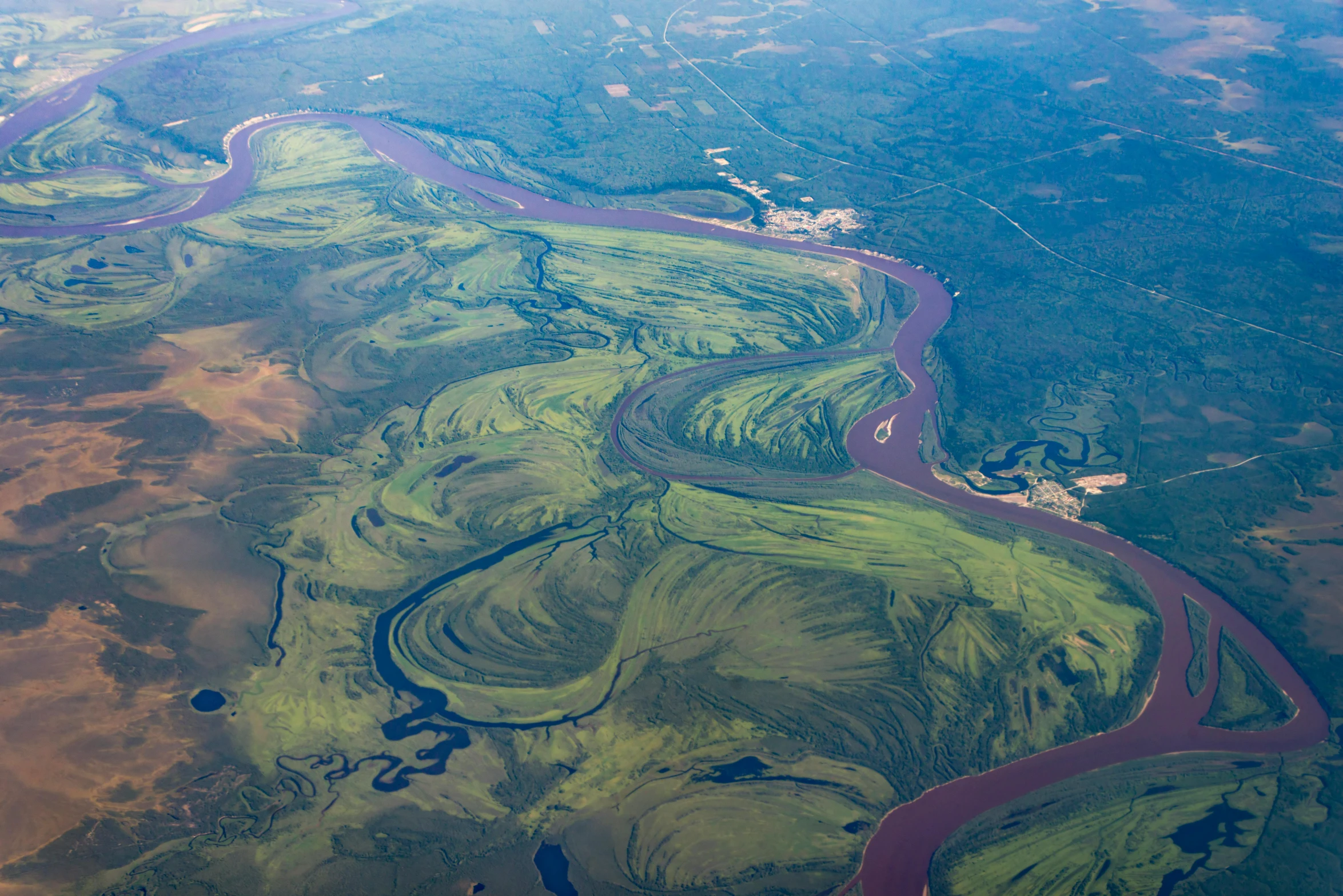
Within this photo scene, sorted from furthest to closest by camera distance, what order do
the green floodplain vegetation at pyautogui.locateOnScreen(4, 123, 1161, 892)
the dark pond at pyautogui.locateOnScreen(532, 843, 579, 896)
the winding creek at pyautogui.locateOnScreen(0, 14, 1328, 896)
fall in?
the winding creek at pyautogui.locateOnScreen(0, 14, 1328, 896) < the green floodplain vegetation at pyautogui.locateOnScreen(4, 123, 1161, 892) < the dark pond at pyautogui.locateOnScreen(532, 843, 579, 896)

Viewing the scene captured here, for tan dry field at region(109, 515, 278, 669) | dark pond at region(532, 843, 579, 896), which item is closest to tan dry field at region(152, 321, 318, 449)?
tan dry field at region(109, 515, 278, 669)

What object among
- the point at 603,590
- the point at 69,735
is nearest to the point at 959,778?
the point at 603,590

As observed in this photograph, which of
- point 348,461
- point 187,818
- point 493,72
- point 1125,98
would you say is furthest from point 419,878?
point 1125,98

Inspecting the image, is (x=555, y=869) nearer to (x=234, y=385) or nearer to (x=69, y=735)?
(x=69, y=735)

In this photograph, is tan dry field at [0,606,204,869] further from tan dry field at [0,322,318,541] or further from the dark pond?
the dark pond

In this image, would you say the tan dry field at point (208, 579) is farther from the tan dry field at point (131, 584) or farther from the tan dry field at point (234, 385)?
the tan dry field at point (234, 385)

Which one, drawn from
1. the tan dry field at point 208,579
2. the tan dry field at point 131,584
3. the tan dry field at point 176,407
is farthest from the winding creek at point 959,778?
the tan dry field at point 176,407
